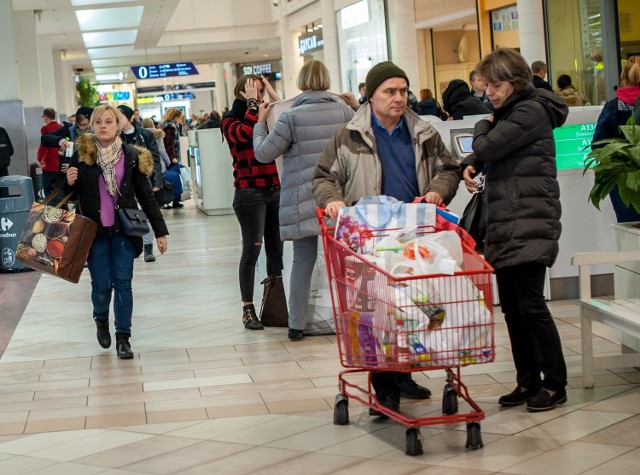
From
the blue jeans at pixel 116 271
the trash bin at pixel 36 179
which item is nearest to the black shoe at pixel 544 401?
the blue jeans at pixel 116 271

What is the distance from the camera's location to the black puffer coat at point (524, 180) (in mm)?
5047

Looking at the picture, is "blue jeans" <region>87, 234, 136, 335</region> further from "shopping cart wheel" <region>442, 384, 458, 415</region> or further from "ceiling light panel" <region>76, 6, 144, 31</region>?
"ceiling light panel" <region>76, 6, 144, 31</region>

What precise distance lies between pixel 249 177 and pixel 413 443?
369cm

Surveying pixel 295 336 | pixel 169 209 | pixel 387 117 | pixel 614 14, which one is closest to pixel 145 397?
pixel 295 336

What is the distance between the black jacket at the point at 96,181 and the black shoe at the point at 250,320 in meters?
1.05

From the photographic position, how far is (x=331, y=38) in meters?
31.5

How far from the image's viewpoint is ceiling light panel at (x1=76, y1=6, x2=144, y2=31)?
2614cm

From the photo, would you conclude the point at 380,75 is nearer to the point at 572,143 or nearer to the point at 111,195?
the point at 111,195

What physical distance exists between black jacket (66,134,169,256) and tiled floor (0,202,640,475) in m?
1.03

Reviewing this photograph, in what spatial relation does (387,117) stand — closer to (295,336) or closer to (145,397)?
(145,397)

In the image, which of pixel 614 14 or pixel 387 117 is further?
pixel 614 14

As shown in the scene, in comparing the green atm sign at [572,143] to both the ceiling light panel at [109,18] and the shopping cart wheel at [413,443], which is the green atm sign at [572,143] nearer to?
the shopping cart wheel at [413,443]

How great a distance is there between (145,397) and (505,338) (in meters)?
2.39

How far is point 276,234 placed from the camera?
825cm
